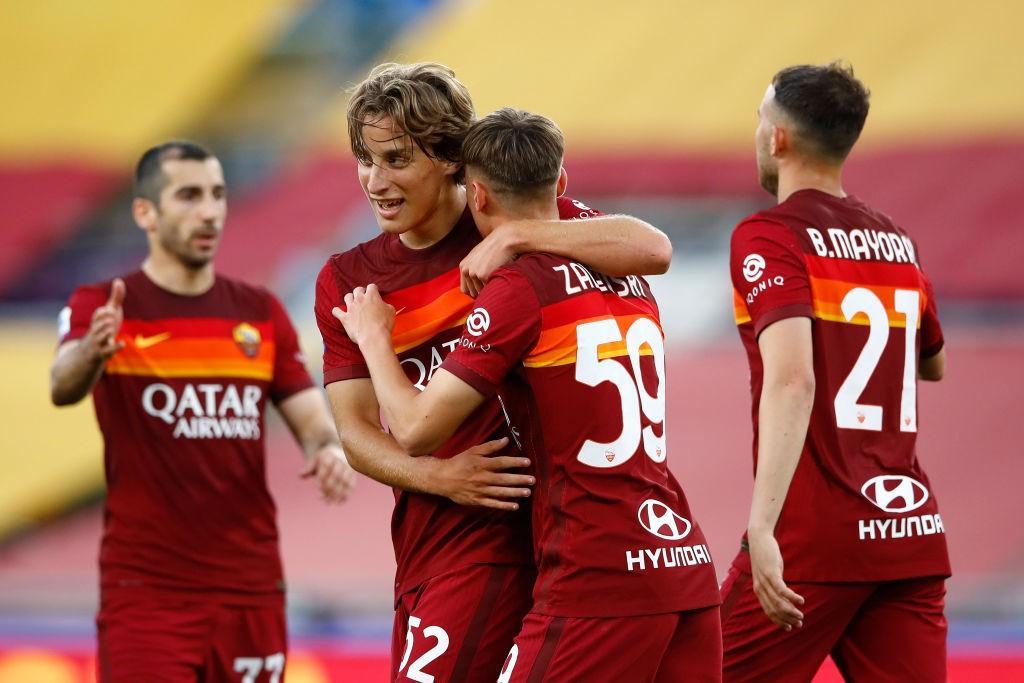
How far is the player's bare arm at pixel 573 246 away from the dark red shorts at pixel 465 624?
0.77 metres

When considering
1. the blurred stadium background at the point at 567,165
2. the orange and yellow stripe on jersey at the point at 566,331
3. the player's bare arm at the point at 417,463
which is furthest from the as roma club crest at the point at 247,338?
the blurred stadium background at the point at 567,165

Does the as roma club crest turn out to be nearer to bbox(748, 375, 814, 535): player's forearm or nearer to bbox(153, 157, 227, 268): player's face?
bbox(153, 157, 227, 268): player's face

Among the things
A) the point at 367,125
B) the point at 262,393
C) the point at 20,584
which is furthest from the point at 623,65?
the point at 367,125

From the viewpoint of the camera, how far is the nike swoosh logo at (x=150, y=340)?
18.4 feet

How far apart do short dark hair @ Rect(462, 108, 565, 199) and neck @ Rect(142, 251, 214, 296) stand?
2.25 meters

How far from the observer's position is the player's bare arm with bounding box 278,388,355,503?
5504 millimetres

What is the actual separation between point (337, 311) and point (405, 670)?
0.99 metres

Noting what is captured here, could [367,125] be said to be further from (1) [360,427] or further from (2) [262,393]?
(2) [262,393]

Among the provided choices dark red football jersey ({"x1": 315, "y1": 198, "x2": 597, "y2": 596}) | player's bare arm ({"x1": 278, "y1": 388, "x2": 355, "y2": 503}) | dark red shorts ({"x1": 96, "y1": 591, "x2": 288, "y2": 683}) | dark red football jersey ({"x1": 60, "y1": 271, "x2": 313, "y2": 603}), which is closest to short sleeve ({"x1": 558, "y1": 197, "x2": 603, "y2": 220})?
dark red football jersey ({"x1": 315, "y1": 198, "x2": 597, "y2": 596})

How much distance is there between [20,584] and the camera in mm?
11867

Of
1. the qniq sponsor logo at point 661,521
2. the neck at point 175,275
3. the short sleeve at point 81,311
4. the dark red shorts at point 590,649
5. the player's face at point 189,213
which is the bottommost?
the dark red shorts at point 590,649

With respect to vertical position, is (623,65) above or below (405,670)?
above

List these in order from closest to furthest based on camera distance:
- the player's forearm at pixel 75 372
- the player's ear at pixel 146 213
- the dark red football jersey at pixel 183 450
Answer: the player's forearm at pixel 75 372 → the dark red football jersey at pixel 183 450 → the player's ear at pixel 146 213

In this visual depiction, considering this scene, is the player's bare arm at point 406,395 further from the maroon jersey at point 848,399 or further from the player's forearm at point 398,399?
the maroon jersey at point 848,399
